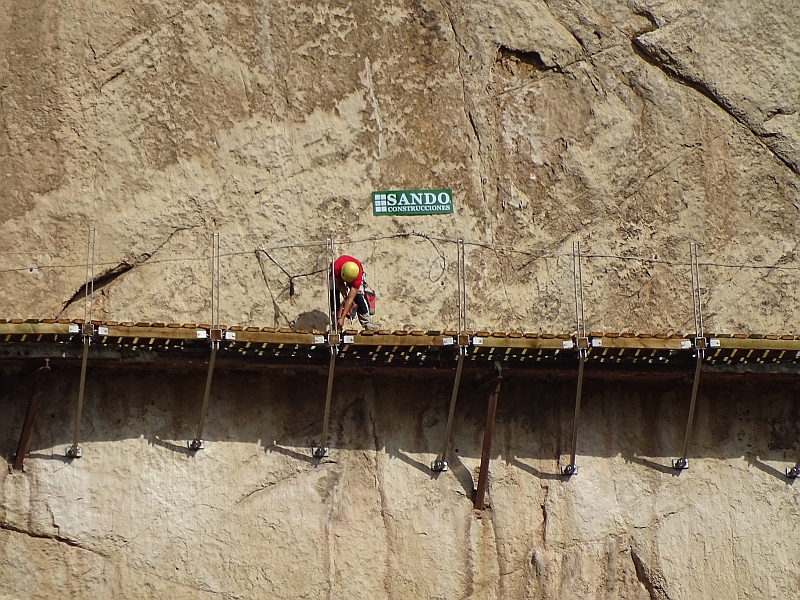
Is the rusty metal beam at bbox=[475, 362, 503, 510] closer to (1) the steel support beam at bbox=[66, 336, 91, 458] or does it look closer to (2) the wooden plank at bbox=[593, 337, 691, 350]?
(2) the wooden plank at bbox=[593, 337, 691, 350]

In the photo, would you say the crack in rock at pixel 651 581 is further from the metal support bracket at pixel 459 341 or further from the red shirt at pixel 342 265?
the red shirt at pixel 342 265

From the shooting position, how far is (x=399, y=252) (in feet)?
52.6

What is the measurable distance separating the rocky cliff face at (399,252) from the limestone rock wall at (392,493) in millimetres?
27

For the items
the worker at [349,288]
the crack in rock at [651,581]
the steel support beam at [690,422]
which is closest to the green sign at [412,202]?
the worker at [349,288]

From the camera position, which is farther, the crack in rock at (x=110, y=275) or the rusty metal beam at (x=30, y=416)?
the crack in rock at (x=110, y=275)

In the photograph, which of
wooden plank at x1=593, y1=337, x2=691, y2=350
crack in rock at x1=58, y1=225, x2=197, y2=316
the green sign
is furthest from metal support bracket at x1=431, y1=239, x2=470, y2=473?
crack in rock at x1=58, y1=225, x2=197, y2=316

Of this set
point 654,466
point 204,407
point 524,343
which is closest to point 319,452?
point 204,407

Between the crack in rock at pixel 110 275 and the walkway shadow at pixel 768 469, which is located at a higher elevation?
the crack in rock at pixel 110 275

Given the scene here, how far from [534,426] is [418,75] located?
4132 millimetres

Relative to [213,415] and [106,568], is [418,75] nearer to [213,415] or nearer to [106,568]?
[213,415]

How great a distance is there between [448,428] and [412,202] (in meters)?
2.81

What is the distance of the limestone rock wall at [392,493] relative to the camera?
46.2 feet

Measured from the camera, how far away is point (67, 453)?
46.4ft

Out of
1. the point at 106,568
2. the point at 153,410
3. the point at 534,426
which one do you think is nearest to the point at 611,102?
the point at 534,426
